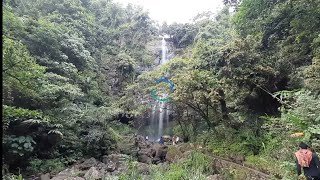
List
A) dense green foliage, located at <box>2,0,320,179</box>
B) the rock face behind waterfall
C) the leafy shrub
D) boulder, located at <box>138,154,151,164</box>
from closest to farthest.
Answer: dense green foliage, located at <box>2,0,320,179</box> < the leafy shrub < boulder, located at <box>138,154,151,164</box> < the rock face behind waterfall

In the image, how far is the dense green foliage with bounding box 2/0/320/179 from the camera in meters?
6.54

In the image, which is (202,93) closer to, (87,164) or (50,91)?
(87,164)

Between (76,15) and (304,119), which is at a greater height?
(76,15)

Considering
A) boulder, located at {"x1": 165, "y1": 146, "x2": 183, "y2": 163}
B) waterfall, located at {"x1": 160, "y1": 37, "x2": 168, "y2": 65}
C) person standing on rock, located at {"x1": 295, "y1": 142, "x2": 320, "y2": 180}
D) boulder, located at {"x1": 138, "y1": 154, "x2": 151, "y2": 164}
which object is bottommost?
boulder, located at {"x1": 138, "y1": 154, "x2": 151, "y2": 164}

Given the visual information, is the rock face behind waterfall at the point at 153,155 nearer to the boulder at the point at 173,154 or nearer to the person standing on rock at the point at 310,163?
the boulder at the point at 173,154

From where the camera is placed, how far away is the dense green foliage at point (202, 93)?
258 inches

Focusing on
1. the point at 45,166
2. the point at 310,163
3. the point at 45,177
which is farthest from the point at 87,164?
the point at 310,163

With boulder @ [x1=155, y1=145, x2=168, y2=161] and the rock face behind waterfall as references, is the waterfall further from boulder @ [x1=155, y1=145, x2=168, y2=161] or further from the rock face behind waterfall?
boulder @ [x1=155, y1=145, x2=168, y2=161]

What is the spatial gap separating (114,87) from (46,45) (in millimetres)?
10084

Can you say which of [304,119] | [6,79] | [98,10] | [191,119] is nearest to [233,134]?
[191,119]

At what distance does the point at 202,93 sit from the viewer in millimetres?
10398

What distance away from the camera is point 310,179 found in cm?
394

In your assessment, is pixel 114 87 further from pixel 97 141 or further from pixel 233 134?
pixel 233 134

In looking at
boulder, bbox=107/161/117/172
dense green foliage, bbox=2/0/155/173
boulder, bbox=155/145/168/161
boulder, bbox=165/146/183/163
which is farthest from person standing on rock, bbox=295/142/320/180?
boulder, bbox=155/145/168/161
